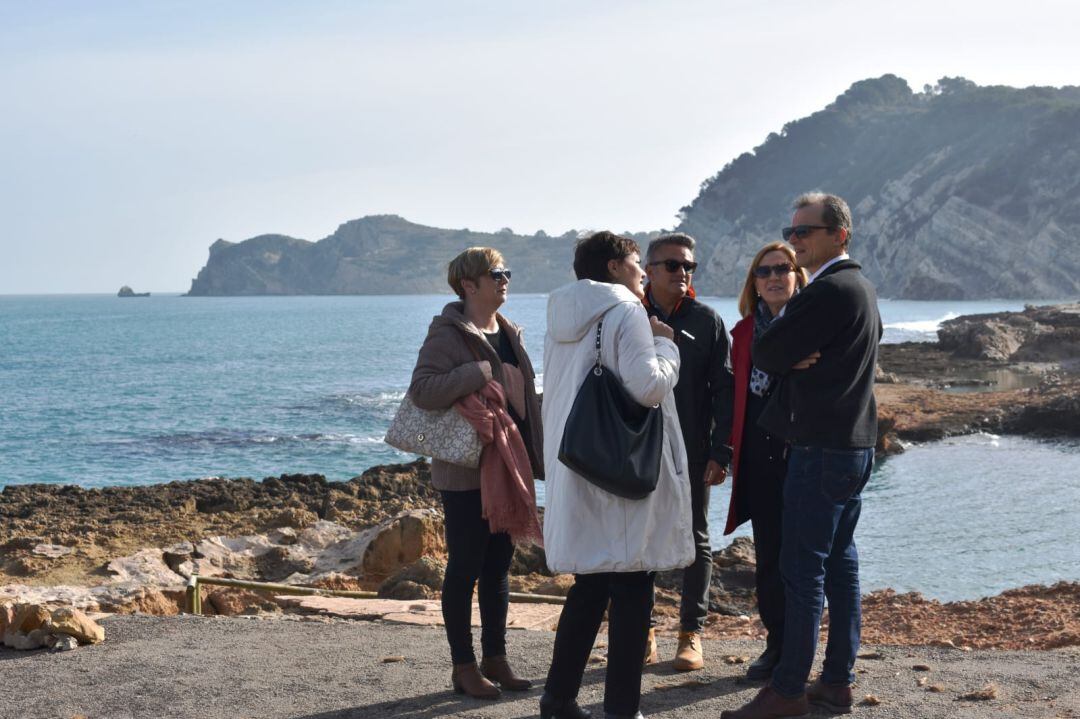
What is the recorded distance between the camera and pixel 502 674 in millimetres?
4992

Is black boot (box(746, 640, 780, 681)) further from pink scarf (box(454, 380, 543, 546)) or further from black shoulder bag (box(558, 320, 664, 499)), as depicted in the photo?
black shoulder bag (box(558, 320, 664, 499))

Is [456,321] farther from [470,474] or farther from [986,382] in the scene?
[986,382]

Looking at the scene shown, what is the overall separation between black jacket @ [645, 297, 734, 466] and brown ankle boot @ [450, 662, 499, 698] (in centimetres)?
133

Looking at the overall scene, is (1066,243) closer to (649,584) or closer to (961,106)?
(961,106)

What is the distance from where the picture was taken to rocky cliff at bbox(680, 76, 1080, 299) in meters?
120

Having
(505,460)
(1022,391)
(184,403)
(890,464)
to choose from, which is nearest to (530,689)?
(505,460)

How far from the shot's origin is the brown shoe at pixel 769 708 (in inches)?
173

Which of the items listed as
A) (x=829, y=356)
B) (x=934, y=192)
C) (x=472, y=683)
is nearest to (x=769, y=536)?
(x=829, y=356)

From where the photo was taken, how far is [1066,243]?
11894 cm

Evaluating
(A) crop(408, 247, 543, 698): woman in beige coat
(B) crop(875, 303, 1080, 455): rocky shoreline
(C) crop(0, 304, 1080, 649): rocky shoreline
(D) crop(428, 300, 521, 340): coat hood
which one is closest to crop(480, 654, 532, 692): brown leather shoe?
(A) crop(408, 247, 543, 698): woman in beige coat

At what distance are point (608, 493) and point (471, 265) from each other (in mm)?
1419

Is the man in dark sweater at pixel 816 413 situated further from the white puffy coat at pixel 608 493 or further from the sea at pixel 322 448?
the sea at pixel 322 448

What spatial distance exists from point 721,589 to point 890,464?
41.1 feet

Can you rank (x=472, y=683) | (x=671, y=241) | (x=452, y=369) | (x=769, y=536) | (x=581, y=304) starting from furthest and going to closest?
(x=671, y=241)
(x=769, y=536)
(x=452, y=369)
(x=472, y=683)
(x=581, y=304)
